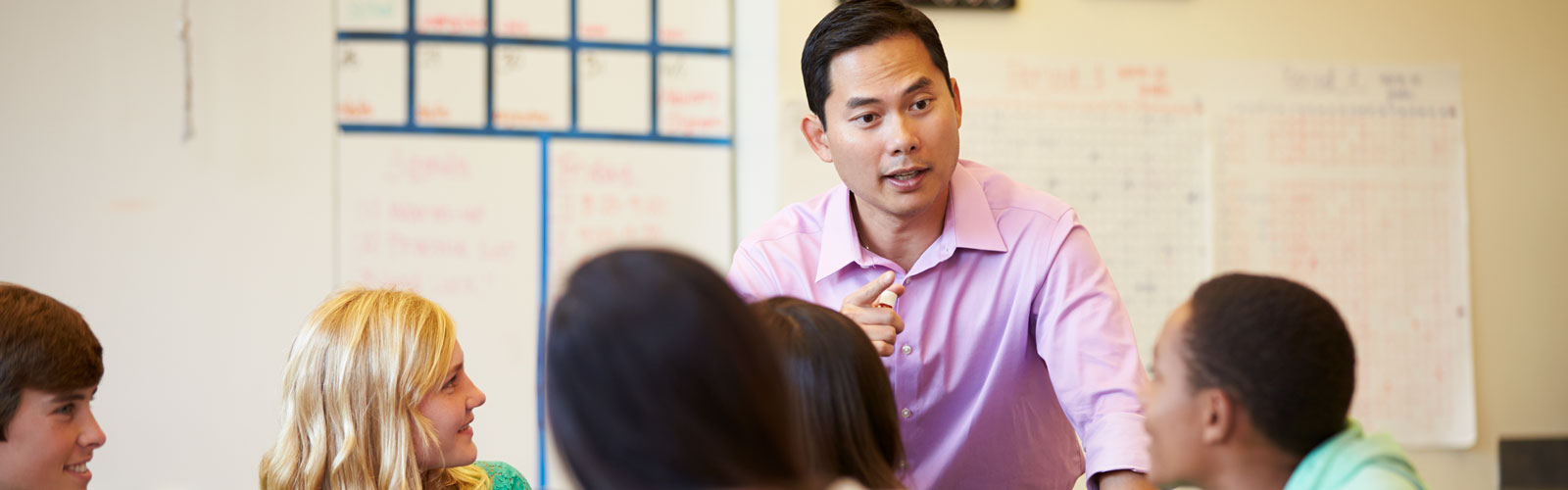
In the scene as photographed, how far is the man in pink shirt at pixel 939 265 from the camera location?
169 centimetres

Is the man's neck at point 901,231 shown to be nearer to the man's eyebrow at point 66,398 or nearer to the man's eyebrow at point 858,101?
the man's eyebrow at point 858,101

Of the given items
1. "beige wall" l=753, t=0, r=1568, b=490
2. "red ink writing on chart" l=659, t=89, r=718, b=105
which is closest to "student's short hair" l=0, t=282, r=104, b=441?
"red ink writing on chart" l=659, t=89, r=718, b=105

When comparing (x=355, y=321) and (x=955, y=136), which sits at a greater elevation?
(x=955, y=136)

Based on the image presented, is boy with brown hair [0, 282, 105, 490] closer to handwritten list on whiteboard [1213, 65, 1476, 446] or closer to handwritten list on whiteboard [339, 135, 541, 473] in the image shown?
handwritten list on whiteboard [339, 135, 541, 473]

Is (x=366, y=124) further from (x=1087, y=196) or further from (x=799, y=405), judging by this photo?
(x=799, y=405)

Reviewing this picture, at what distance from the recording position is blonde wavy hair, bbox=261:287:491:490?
5.19ft

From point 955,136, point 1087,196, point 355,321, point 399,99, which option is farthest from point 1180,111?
point 355,321

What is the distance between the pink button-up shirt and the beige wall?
5.65 feet

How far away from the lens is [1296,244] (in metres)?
3.26

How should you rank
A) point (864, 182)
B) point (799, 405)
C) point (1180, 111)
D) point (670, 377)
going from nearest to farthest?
1. point (670, 377)
2. point (799, 405)
3. point (864, 182)
4. point (1180, 111)

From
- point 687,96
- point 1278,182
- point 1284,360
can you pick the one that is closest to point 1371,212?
point 1278,182

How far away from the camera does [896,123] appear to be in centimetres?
169

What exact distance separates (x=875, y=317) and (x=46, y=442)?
1.06m

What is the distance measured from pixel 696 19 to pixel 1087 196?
1.11 m
